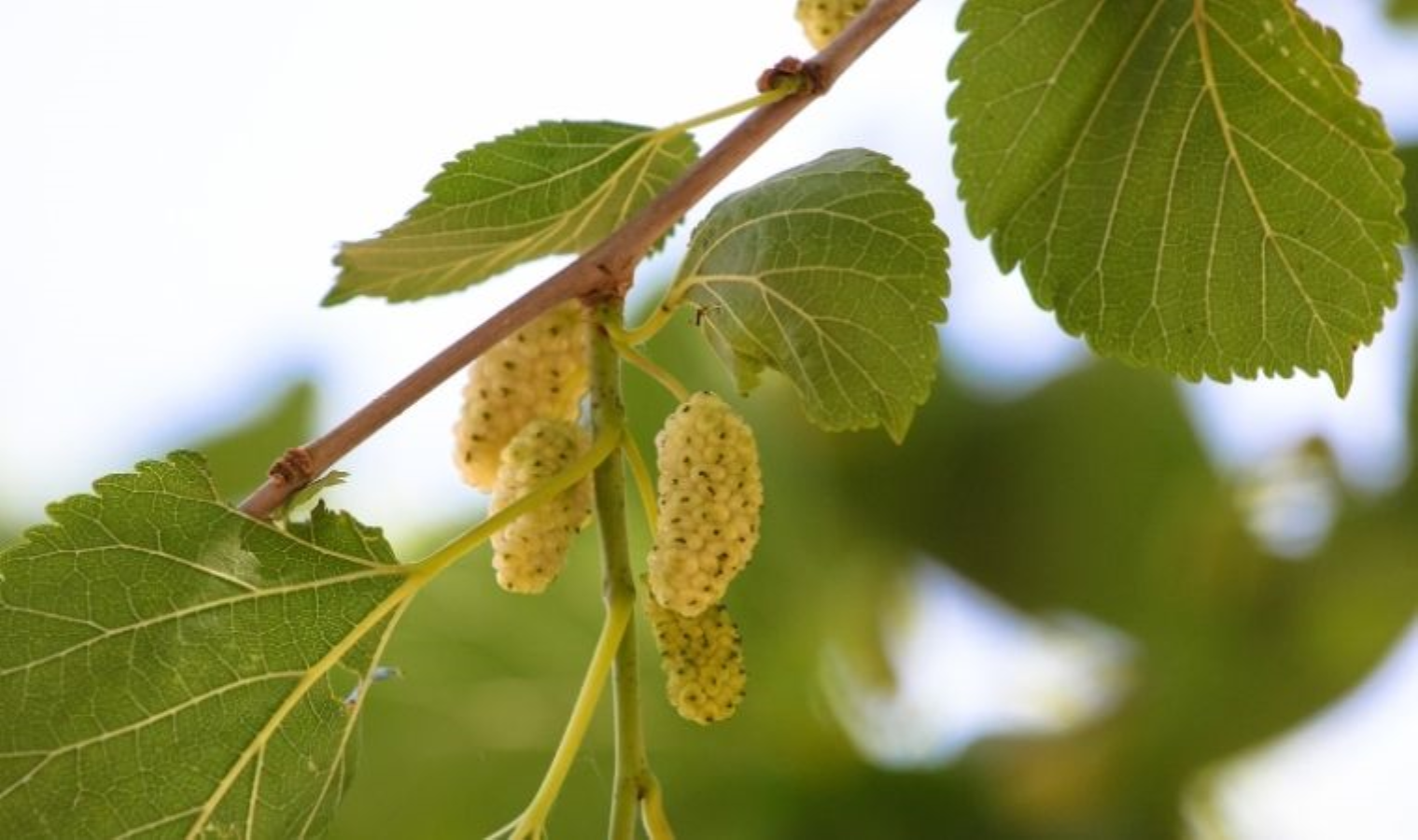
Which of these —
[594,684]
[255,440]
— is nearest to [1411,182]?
[255,440]

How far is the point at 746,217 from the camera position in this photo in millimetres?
781

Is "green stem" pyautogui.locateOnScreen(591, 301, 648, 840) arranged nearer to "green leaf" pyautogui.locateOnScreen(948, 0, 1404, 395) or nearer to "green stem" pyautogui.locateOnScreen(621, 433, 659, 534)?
"green stem" pyautogui.locateOnScreen(621, 433, 659, 534)

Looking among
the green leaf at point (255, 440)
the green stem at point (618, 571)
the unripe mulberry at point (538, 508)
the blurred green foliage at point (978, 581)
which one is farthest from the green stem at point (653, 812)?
the green leaf at point (255, 440)

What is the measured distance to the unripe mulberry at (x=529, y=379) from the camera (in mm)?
842

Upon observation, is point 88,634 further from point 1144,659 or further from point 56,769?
point 1144,659

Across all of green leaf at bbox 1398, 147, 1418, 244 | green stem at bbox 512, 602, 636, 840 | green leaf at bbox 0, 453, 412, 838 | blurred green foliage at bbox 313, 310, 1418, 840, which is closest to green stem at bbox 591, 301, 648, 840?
green stem at bbox 512, 602, 636, 840

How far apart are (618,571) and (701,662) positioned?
0.06 m

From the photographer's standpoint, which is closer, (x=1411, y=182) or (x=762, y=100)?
(x=762, y=100)

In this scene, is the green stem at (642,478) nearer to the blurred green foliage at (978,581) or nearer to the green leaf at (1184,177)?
the green leaf at (1184,177)

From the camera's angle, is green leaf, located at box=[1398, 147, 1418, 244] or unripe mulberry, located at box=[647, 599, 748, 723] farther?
green leaf, located at box=[1398, 147, 1418, 244]

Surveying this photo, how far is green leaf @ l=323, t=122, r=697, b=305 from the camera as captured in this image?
80cm

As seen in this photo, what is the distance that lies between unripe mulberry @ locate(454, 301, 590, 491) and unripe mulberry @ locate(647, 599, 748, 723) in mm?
116

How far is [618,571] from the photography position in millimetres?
748

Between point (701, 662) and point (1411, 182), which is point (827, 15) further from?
point (1411, 182)
